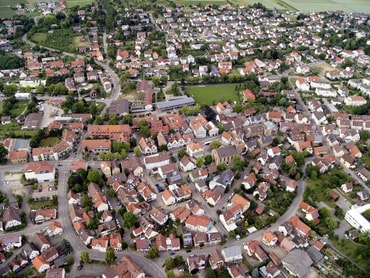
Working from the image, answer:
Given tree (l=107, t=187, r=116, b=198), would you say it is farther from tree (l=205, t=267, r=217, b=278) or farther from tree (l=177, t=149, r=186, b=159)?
tree (l=205, t=267, r=217, b=278)

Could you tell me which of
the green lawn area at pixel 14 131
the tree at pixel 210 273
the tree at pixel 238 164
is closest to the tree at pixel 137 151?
the tree at pixel 238 164

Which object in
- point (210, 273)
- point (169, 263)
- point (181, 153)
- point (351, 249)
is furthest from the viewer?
point (181, 153)

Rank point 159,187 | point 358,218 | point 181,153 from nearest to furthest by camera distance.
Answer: point 358,218, point 159,187, point 181,153

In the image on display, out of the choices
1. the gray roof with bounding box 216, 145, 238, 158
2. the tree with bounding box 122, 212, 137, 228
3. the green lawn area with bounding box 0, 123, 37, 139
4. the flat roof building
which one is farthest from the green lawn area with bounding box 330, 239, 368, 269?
the green lawn area with bounding box 0, 123, 37, 139

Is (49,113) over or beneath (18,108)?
beneath

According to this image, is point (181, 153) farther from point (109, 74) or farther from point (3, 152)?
point (109, 74)

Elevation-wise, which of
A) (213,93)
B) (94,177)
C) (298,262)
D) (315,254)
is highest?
(94,177)

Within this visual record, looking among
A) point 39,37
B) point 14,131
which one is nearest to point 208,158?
point 14,131

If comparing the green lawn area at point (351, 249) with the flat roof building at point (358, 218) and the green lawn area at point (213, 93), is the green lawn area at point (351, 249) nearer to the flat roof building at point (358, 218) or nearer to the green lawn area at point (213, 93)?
the flat roof building at point (358, 218)
